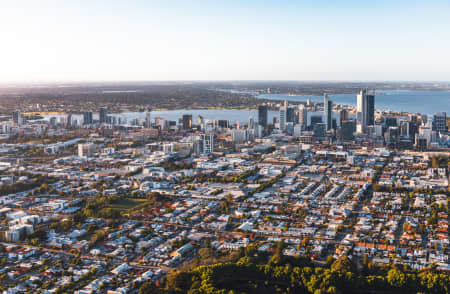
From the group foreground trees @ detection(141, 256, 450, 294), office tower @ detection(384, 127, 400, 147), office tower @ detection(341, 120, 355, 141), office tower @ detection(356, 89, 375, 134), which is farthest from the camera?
office tower @ detection(356, 89, 375, 134)

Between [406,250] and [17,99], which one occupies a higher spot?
[17,99]

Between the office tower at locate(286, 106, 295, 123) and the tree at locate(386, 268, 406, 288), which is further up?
the office tower at locate(286, 106, 295, 123)

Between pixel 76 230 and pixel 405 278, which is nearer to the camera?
pixel 405 278

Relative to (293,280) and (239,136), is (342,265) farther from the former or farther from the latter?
(239,136)

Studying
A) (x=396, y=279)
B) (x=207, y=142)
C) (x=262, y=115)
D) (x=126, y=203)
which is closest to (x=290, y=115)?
(x=262, y=115)

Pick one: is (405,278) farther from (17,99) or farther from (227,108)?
(17,99)

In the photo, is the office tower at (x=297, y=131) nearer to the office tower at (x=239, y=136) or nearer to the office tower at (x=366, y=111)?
the office tower at (x=239, y=136)

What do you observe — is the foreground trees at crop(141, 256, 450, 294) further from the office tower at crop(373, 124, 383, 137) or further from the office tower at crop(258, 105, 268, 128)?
the office tower at crop(258, 105, 268, 128)

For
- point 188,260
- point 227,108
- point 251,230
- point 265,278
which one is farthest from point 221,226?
point 227,108

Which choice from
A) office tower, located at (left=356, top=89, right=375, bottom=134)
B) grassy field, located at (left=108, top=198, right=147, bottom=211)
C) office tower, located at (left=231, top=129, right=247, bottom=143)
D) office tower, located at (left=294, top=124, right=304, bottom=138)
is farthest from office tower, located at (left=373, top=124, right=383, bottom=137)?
grassy field, located at (left=108, top=198, right=147, bottom=211)
